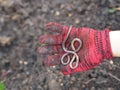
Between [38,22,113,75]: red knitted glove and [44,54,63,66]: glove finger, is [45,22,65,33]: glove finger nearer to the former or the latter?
[38,22,113,75]: red knitted glove

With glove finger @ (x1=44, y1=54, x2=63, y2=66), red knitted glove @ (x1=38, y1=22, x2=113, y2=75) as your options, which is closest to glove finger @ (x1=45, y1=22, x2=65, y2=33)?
red knitted glove @ (x1=38, y1=22, x2=113, y2=75)

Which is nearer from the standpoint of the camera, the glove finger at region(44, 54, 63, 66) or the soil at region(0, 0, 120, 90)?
the glove finger at region(44, 54, 63, 66)

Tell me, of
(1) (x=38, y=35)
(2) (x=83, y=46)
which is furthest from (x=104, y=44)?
(1) (x=38, y=35)

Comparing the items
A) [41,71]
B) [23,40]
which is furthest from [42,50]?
[23,40]

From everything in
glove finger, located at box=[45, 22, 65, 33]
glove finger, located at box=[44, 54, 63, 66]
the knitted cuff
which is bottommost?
glove finger, located at box=[44, 54, 63, 66]

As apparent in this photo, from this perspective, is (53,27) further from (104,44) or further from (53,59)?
(104,44)

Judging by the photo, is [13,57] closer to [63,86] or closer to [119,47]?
[63,86]
